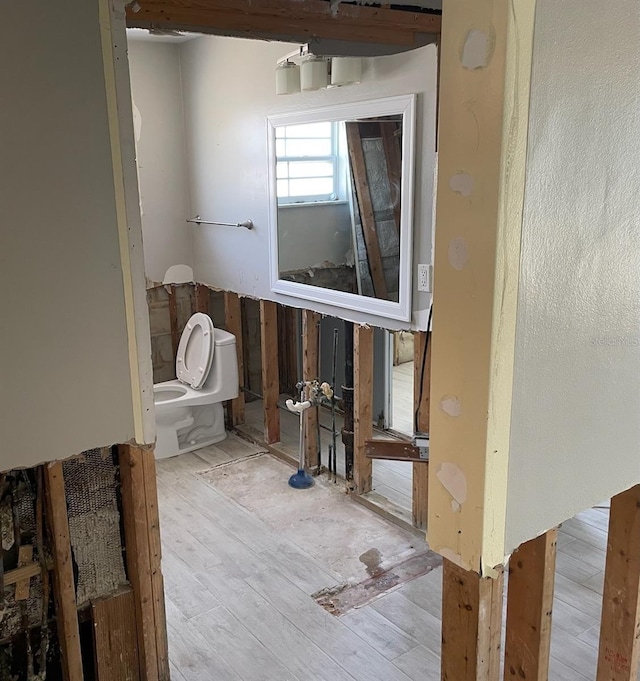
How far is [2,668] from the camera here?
6.95 feet

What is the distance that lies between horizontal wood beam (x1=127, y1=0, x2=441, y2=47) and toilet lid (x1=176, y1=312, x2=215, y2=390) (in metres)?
2.24

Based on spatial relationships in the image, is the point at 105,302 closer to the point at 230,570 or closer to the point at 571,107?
the point at 571,107

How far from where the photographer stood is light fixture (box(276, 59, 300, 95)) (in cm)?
362

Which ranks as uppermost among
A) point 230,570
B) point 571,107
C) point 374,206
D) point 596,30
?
point 596,30

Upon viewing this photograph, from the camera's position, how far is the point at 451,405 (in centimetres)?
115

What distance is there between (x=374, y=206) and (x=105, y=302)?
6.08 feet

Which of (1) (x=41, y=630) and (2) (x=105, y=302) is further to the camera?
(1) (x=41, y=630)

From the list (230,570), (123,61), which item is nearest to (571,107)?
(123,61)

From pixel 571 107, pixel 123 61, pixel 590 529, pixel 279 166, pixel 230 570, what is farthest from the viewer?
pixel 279 166

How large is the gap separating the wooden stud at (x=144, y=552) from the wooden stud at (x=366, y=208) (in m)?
1.62

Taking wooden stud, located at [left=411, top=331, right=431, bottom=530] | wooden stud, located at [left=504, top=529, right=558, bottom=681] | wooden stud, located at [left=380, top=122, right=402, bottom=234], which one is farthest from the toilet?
wooden stud, located at [left=504, top=529, right=558, bottom=681]

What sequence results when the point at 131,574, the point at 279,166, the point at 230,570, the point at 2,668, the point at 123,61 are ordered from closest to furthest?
the point at 123,61, the point at 2,668, the point at 131,574, the point at 230,570, the point at 279,166

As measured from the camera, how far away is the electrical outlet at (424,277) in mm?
3109

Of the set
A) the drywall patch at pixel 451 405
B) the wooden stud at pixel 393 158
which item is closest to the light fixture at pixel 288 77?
the wooden stud at pixel 393 158
